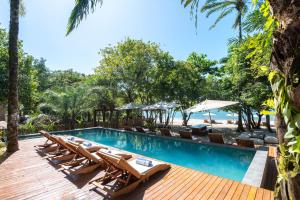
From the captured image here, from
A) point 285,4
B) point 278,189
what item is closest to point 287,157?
point 278,189

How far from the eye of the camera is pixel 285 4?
3.26 ft

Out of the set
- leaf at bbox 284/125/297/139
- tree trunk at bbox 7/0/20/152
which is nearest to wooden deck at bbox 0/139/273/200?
tree trunk at bbox 7/0/20/152

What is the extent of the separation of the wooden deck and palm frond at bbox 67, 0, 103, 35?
5.73 metres

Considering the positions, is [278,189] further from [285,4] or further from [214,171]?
[214,171]

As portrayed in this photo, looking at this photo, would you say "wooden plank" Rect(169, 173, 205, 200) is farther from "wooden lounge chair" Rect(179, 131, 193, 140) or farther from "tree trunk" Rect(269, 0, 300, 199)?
"wooden lounge chair" Rect(179, 131, 193, 140)

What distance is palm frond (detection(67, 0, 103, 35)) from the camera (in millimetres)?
7738

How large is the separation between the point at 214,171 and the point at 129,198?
200 inches

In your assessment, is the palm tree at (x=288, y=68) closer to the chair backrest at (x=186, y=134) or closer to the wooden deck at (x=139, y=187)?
the wooden deck at (x=139, y=187)

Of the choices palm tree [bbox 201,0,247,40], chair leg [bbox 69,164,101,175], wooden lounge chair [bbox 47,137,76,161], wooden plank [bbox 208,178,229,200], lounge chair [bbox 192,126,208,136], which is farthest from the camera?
palm tree [bbox 201,0,247,40]

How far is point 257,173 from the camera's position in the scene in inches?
209

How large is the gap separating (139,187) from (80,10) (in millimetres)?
7255

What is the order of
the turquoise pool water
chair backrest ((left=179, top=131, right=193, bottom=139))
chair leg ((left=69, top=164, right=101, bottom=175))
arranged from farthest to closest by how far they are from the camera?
chair backrest ((left=179, top=131, right=193, bottom=139)) < the turquoise pool water < chair leg ((left=69, top=164, right=101, bottom=175))

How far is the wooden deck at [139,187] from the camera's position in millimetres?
4203

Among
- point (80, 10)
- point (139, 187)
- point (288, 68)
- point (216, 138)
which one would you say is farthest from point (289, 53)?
point (216, 138)
